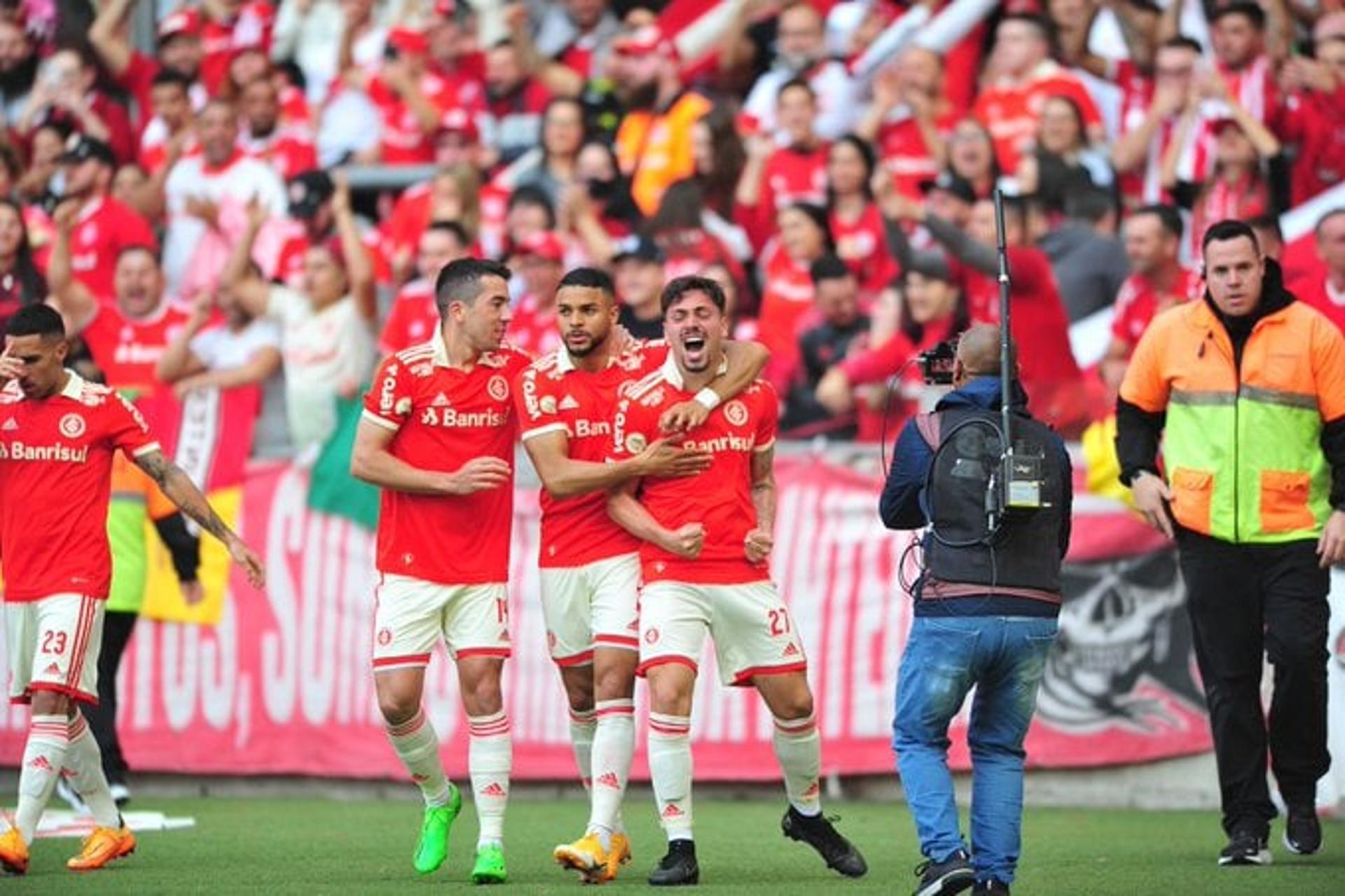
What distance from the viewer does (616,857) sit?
10.7 m

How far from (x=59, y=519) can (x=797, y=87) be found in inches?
318

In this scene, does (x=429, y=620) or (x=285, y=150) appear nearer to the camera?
(x=429, y=620)

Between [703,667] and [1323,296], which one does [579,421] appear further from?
[1323,296]

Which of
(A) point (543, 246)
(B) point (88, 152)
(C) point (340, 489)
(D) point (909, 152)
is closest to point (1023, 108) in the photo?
(D) point (909, 152)

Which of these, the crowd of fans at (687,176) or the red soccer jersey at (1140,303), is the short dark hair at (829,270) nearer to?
the crowd of fans at (687,176)

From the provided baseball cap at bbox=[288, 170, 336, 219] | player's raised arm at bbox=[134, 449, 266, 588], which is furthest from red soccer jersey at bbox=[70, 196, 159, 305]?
player's raised arm at bbox=[134, 449, 266, 588]

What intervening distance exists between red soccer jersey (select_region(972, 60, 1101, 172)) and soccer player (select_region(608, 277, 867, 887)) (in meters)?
7.09

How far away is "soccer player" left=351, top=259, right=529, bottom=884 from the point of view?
10883mm

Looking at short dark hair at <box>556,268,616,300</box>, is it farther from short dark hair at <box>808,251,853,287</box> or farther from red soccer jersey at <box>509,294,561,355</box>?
red soccer jersey at <box>509,294,561,355</box>

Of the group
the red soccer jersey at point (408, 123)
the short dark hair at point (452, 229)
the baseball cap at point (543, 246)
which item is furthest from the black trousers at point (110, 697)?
the red soccer jersey at point (408, 123)

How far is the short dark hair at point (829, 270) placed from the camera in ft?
53.4

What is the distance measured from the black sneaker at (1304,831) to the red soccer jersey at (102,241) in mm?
10087

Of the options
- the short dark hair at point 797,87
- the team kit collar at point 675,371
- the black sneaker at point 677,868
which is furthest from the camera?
the short dark hair at point 797,87

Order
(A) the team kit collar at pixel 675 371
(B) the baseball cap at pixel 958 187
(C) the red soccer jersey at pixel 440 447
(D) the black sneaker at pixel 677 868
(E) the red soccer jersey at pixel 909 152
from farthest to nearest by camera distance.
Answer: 1. (E) the red soccer jersey at pixel 909 152
2. (B) the baseball cap at pixel 958 187
3. (C) the red soccer jersey at pixel 440 447
4. (A) the team kit collar at pixel 675 371
5. (D) the black sneaker at pixel 677 868
